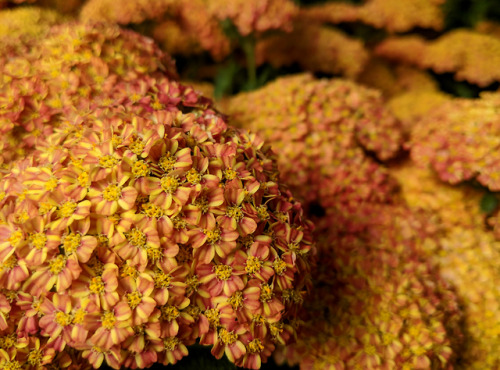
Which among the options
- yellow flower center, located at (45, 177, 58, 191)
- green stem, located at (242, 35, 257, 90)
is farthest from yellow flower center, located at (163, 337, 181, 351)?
green stem, located at (242, 35, 257, 90)

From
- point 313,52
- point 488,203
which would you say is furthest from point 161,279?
point 313,52

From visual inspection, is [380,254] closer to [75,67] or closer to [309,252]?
[309,252]

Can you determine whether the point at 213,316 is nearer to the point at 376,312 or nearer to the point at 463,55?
the point at 376,312

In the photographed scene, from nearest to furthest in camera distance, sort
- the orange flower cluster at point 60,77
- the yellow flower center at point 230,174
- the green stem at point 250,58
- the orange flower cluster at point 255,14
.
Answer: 1. the yellow flower center at point 230,174
2. the orange flower cluster at point 60,77
3. the orange flower cluster at point 255,14
4. the green stem at point 250,58

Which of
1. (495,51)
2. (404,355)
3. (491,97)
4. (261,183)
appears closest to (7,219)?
(261,183)

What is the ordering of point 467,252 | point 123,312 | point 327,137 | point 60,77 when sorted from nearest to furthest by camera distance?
point 123,312 < point 60,77 < point 467,252 < point 327,137

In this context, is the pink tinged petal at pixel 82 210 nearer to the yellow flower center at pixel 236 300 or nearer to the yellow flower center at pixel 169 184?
the yellow flower center at pixel 169 184

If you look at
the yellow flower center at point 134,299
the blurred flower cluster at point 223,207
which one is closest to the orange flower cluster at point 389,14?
the blurred flower cluster at point 223,207
